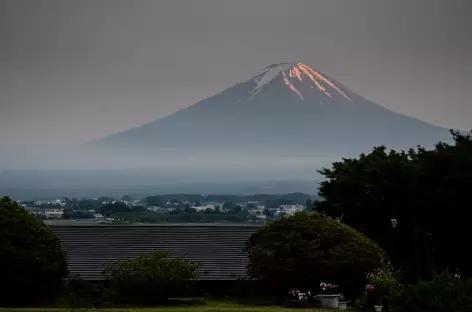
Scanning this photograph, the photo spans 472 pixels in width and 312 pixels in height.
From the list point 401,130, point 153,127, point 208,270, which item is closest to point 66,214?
point 208,270

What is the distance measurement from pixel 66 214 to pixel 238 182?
8860 centimetres

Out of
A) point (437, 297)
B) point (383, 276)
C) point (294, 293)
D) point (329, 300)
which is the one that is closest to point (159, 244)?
point (294, 293)

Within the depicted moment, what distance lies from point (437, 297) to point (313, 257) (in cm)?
733

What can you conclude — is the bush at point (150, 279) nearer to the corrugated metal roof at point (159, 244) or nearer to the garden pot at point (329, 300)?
the corrugated metal roof at point (159, 244)

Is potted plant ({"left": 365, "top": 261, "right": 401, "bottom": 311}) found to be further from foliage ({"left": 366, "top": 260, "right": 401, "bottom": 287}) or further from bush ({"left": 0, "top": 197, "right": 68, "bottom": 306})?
bush ({"left": 0, "top": 197, "right": 68, "bottom": 306})

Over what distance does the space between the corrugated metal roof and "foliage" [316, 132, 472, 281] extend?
188 inches

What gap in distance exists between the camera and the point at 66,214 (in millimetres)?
54438

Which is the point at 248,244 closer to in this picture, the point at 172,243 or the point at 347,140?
the point at 172,243

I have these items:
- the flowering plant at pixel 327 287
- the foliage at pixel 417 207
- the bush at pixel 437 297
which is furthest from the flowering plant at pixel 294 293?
the foliage at pixel 417 207

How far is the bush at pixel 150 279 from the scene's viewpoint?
23406 millimetres

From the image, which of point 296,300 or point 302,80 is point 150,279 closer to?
point 296,300

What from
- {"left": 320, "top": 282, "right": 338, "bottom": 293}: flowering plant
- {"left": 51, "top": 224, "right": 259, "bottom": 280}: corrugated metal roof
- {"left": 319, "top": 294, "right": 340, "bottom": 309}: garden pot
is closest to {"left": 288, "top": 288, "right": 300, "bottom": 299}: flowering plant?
{"left": 320, "top": 282, "right": 338, "bottom": 293}: flowering plant

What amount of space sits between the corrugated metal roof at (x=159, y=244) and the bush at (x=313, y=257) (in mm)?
2087

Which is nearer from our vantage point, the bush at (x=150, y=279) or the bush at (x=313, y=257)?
the bush at (x=150, y=279)
